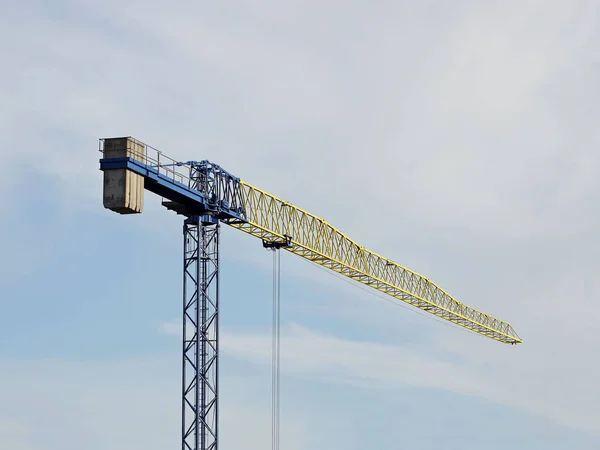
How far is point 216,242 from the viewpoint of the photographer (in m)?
127

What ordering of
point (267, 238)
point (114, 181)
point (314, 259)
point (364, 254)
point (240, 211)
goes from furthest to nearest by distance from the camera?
point (364, 254) → point (314, 259) → point (267, 238) → point (240, 211) → point (114, 181)

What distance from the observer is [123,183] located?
364 ft

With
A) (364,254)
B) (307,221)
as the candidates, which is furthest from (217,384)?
(364,254)

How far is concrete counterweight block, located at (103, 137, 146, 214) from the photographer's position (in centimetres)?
11050

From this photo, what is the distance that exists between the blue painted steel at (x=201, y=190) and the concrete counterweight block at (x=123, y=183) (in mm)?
1469

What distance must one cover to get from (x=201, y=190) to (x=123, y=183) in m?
15.7

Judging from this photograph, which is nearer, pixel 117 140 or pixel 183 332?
pixel 117 140

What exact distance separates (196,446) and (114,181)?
27851mm

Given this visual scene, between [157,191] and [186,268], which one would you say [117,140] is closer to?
[157,191]

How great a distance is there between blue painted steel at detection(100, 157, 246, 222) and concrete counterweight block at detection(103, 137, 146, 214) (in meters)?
1.47

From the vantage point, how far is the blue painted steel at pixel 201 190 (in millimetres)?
116812

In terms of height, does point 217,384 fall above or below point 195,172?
below

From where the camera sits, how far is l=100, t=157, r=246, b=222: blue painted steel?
383 ft

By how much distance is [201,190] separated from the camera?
125562mm
